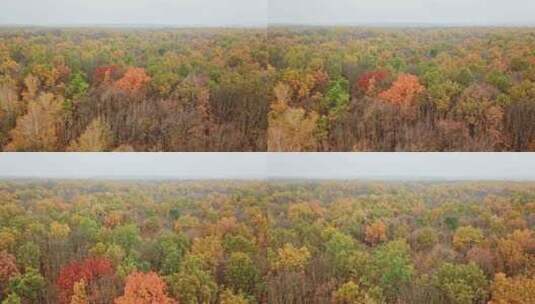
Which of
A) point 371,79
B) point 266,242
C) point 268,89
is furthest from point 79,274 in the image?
point 371,79

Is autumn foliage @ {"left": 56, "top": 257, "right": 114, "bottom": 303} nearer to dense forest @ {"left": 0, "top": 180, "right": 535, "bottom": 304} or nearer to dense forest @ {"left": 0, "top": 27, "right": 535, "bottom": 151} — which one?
dense forest @ {"left": 0, "top": 180, "right": 535, "bottom": 304}

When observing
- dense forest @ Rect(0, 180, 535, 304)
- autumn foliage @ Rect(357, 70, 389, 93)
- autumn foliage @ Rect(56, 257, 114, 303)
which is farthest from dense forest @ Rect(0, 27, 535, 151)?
autumn foliage @ Rect(56, 257, 114, 303)

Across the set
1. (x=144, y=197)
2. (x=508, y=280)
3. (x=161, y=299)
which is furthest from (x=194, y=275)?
(x=508, y=280)

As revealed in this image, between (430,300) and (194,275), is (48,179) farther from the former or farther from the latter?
(430,300)

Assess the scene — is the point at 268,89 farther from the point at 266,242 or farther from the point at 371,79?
the point at 266,242

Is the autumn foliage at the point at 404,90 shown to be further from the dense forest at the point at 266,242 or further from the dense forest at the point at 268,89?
the dense forest at the point at 266,242
